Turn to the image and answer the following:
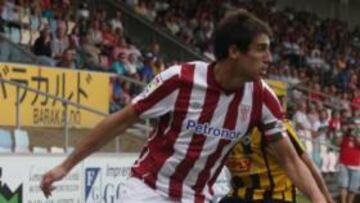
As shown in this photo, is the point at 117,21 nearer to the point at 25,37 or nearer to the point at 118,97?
the point at 25,37

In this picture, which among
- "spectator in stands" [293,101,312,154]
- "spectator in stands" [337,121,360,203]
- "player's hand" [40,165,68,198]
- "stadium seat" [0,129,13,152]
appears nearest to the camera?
"player's hand" [40,165,68,198]

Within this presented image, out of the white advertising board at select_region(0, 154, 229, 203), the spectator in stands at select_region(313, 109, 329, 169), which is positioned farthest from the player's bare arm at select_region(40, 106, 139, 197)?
the spectator in stands at select_region(313, 109, 329, 169)

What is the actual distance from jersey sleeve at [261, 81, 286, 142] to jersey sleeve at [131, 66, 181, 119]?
0.45 m

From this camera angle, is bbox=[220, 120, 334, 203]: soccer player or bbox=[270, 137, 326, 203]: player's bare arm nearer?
bbox=[270, 137, 326, 203]: player's bare arm

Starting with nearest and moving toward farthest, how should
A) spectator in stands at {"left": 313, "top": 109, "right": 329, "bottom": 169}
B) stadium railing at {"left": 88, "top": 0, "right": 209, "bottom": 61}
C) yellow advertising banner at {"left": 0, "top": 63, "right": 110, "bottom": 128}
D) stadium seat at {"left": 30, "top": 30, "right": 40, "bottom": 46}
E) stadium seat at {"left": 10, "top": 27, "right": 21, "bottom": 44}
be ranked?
yellow advertising banner at {"left": 0, "top": 63, "right": 110, "bottom": 128} < stadium seat at {"left": 10, "top": 27, "right": 21, "bottom": 44} < stadium seat at {"left": 30, "top": 30, "right": 40, "bottom": 46} < spectator in stands at {"left": 313, "top": 109, "right": 329, "bottom": 169} < stadium railing at {"left": 88, "top": 0, "right": 209, "bottom": 61}

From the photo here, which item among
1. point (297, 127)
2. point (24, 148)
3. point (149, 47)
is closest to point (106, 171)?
point (24, 148)

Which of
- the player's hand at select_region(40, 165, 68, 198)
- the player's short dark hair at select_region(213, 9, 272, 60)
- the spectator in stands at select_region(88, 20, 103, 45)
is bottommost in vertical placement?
the player's hand at select_region(40, 165, 68, 198)

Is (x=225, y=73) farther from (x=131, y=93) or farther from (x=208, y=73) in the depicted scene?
(x=131, y=93)

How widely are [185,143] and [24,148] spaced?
8290mm

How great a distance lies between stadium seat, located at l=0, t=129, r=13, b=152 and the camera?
12031mm

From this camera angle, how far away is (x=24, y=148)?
12500 mm

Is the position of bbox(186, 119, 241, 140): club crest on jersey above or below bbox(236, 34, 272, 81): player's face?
below

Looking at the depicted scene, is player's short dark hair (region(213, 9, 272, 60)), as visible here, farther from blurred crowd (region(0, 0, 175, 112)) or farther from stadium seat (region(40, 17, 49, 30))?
stadium seat (region(40, 17, 49, 30))

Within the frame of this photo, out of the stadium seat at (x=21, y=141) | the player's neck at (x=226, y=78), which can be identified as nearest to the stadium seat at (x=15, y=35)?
the stadium seat at (x=21, y=141)
